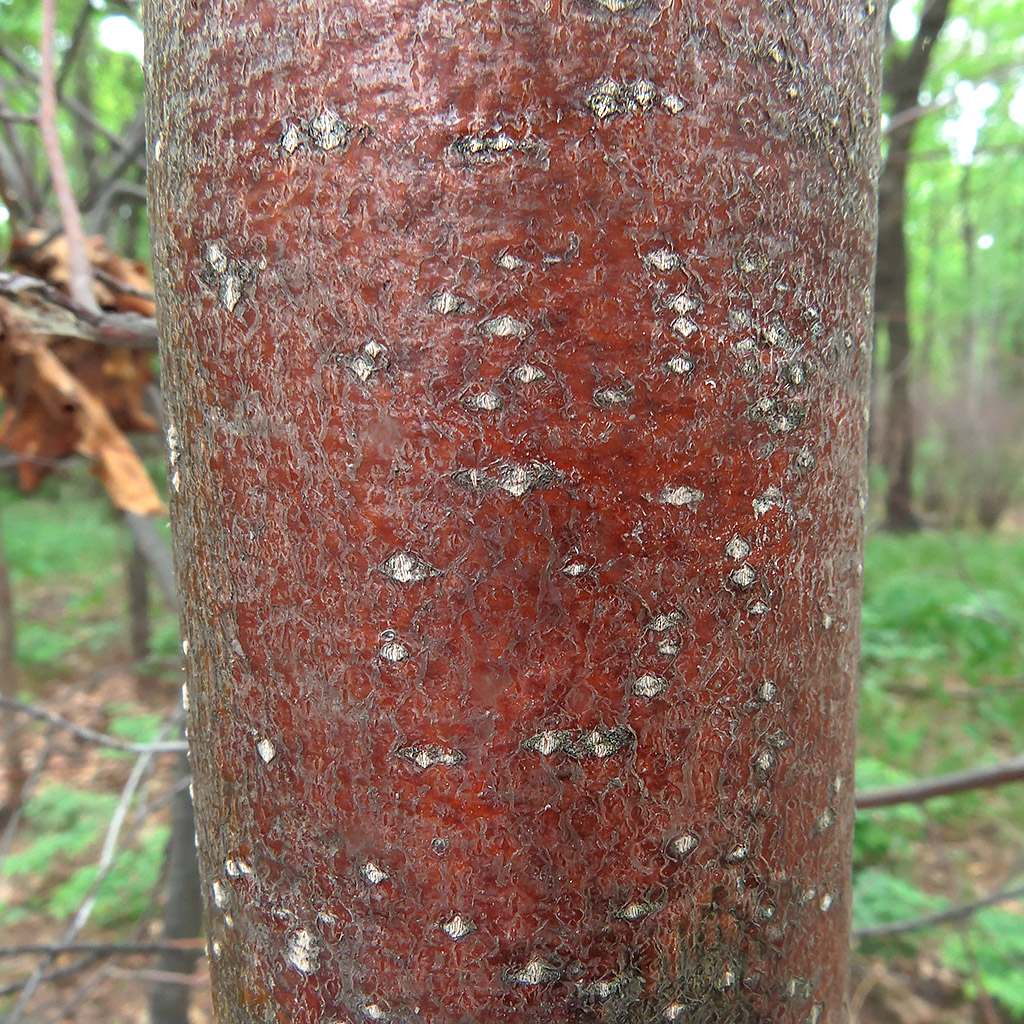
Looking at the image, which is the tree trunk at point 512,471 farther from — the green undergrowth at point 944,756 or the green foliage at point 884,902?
the green foliage at point 884,902

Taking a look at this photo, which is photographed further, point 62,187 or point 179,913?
point 179,913

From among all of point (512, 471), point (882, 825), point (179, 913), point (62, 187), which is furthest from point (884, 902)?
point (62, 187)

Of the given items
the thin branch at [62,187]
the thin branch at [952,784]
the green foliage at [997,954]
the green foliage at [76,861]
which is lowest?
the green foliage at [76,861]

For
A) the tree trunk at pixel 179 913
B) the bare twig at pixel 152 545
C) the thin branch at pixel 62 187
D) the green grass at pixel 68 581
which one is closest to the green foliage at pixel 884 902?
the tree trunk at pixel 179 913

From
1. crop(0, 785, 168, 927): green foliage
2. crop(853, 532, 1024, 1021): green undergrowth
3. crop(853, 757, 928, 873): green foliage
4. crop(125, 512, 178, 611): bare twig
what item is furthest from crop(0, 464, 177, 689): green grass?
crop(853, 532, 1024, 1021): green undergrowth

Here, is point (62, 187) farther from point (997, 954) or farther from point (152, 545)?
point (997, 954)

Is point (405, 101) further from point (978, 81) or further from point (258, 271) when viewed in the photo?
point (978, 81)
